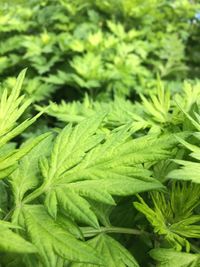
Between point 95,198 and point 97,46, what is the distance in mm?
1916

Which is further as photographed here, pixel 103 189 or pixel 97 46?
pixel 97 46

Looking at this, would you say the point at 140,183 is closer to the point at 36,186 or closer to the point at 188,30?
the point at 36,186

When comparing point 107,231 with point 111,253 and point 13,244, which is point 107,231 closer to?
point 111,253

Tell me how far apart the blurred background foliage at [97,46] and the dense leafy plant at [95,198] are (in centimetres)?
125

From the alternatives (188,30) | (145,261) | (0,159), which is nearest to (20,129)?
(0,159)

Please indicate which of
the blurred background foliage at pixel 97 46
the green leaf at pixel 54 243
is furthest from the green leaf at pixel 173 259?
the blurred background foliage at pixel 97 46

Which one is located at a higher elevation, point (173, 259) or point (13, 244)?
point (13, 244)

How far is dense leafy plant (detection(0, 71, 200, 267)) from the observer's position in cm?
63

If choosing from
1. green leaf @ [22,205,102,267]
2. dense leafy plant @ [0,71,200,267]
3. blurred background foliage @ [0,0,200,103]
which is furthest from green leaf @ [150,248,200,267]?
blurred background foliage @ [0,0,200,103]

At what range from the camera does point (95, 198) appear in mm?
650

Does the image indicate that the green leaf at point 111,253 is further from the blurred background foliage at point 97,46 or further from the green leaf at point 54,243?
the blurred background foliage at point 97,46

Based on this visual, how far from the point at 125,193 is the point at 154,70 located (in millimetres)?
2166

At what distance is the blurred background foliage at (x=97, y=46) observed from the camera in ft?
7.41

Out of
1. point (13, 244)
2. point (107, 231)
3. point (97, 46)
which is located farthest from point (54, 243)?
point (97, 46)
